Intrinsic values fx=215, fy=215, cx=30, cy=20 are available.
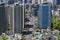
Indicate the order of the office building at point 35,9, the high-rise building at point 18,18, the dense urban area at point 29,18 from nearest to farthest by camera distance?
the dense urban area at point 29,18
the high-rise building at point 18,18
the office building at point 35,9

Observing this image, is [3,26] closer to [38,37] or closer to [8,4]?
[8,4]

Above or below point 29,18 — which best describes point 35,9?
above

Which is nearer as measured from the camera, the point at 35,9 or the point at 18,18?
the point at 18,18

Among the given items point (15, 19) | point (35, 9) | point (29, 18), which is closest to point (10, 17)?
point (15, 19)

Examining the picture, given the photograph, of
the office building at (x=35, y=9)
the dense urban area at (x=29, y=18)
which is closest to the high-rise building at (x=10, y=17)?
the dense urban area at (x=29, y=18)

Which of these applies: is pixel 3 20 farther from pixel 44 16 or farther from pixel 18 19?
pixel 44 16

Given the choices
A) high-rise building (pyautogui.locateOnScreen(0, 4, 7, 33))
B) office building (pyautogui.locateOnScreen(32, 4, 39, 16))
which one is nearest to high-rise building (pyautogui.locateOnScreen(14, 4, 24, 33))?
high-rise building (pyautogui.locateOnScreen(0, 4, 7, 33))

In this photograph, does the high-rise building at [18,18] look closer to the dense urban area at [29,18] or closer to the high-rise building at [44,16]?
the dense urban area at [29,18]

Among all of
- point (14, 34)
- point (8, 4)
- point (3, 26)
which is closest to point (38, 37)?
point (14, 34)

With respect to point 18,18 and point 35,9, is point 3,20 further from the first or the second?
point 35,9
